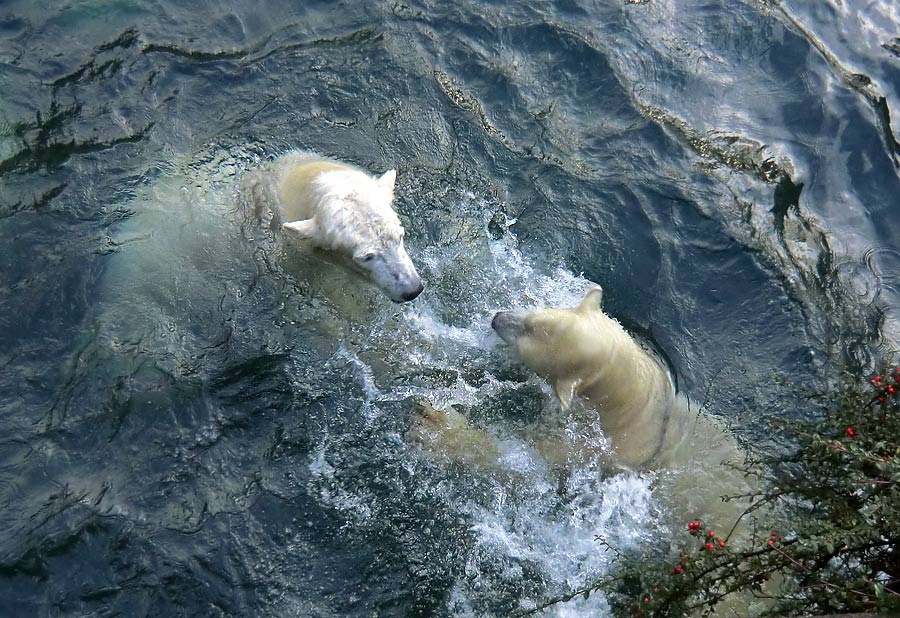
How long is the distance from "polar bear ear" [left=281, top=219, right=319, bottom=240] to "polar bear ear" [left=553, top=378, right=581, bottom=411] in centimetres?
222

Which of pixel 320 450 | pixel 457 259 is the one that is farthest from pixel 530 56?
pixel 320 450

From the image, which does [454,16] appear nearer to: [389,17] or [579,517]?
[389,17]

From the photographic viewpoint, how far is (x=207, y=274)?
6145 mm

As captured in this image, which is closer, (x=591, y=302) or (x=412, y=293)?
(x=412, y=293)

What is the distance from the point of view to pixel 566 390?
17.6 feet

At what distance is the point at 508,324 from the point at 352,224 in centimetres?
145

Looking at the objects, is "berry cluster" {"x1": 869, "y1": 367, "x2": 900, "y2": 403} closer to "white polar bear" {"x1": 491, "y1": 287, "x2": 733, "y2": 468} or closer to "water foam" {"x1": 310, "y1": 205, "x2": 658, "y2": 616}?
"white polar bear" {"x1": 491, "y1": 287, "x2": 733, "y2": 468}

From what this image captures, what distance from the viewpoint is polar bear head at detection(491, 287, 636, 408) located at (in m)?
5.39

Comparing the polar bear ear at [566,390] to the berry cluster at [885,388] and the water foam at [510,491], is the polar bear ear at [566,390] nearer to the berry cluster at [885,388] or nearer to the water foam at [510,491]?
the water foam at [510,491]

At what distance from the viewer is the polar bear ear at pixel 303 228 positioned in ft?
18.5

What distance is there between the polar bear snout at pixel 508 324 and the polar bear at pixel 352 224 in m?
0.69

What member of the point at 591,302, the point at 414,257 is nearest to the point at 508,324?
the point at 591,302

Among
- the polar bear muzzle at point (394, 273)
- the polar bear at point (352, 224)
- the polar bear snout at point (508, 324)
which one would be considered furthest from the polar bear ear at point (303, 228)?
the polar bear snout at point (508, 324)

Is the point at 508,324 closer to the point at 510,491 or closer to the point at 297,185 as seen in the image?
the point at 510,491
